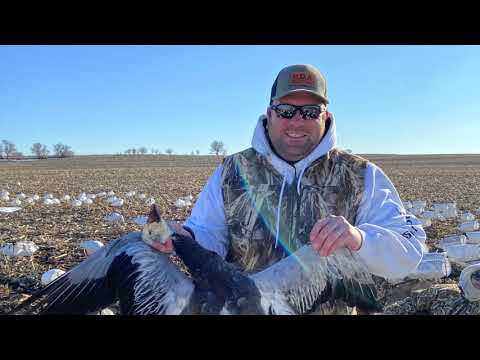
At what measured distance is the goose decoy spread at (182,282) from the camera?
6.97 feet

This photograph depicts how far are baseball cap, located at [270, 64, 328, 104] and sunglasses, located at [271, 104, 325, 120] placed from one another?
2.8 inches

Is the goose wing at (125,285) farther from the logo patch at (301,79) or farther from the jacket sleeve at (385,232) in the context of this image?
the logo patch at (301,79)

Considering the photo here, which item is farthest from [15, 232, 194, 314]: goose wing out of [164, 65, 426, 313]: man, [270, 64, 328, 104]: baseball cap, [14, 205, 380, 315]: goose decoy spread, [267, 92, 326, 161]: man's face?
[270, 64, 328, 104]: baseball cap

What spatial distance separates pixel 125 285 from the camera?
85.2 inches

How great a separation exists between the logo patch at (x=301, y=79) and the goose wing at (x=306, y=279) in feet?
3.70

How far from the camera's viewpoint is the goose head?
2.08m

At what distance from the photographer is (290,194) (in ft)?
9.38

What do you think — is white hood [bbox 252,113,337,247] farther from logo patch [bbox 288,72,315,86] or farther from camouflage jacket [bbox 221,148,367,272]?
logo patch [bbox 288,72,315,86]

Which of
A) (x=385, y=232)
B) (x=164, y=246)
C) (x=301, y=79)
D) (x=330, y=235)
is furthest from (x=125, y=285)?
(x=301, y=79)

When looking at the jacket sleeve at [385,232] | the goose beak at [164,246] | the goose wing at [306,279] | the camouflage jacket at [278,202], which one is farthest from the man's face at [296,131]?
the goose beak at [164,246]

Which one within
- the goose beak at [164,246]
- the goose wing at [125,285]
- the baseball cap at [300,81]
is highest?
the baseball cap at [300,81]
